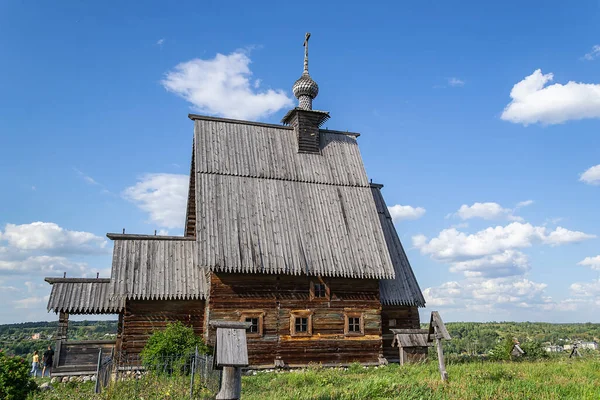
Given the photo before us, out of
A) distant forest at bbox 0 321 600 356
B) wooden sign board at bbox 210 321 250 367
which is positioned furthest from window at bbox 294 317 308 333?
distant forest at bbox 0 321 600 356

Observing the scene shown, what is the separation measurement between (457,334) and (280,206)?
59642mm

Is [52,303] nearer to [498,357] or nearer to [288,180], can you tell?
[288,180]

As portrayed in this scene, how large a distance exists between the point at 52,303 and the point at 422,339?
1419 centimetres

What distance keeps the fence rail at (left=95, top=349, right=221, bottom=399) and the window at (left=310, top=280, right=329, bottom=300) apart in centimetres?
557

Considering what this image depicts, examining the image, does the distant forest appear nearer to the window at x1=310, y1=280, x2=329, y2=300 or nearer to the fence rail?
the window at x1=310, y1=280, x2=329, y2=300

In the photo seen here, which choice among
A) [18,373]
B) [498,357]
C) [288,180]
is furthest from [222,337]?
[498,357]

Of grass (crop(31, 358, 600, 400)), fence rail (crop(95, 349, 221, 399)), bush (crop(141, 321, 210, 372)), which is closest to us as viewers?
grass (crop(31, 358, 600, 400))

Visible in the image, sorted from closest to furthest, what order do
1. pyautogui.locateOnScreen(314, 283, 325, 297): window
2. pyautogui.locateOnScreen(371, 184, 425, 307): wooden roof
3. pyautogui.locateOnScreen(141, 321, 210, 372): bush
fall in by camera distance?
1. pyautogui.locateOnScreen(141, 321, 210, 372): bush
2. pyautogui.locateOnScreen(314, 283, 325, 297): window
3. pyautogui.locateOnScreen(371, 184, 425, 307): wooden roof

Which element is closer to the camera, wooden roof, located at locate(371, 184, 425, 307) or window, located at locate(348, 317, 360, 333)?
window, located at locate(348, 317, 360, 333)

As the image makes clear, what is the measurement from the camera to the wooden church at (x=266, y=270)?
62.5 feet

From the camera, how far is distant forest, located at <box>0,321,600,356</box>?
50.5m

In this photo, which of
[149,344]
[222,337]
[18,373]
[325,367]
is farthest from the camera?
[325,367]

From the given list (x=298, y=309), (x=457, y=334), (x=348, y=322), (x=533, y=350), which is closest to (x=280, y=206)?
(x=298, y=309)

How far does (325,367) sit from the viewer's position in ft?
63.8
